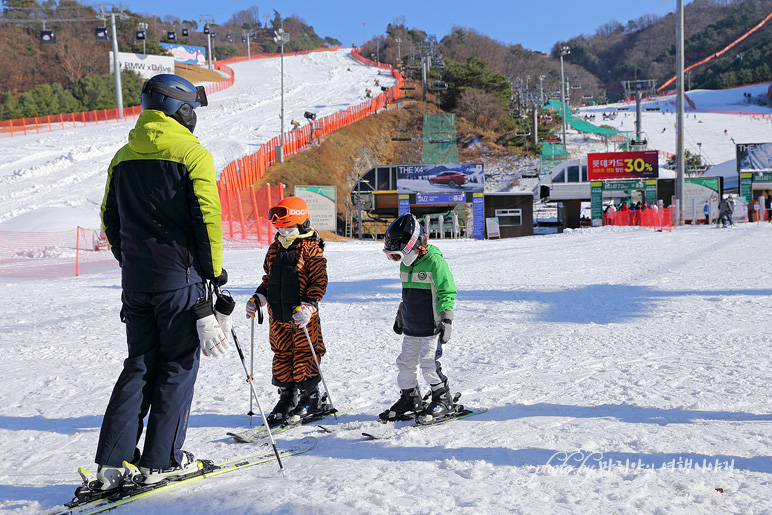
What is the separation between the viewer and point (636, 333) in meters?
7.36

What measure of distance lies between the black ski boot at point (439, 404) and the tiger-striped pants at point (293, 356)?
86 centimetres

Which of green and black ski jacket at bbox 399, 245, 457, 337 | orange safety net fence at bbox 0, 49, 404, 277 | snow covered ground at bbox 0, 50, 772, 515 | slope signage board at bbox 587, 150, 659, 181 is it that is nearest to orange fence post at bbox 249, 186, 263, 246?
orange safety net fence at bbox 0, 49, 404, 277

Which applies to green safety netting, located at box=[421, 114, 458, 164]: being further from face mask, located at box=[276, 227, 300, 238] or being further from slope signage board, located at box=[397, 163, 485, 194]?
face mask, located at box=[276, 227, 300, 238]

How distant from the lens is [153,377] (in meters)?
3.26

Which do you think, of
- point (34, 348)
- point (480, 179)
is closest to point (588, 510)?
point (34, 348)

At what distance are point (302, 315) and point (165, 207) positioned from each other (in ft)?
4.65

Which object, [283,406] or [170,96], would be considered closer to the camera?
[170,96]

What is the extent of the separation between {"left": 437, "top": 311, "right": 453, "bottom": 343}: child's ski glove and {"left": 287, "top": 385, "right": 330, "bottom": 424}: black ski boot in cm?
109

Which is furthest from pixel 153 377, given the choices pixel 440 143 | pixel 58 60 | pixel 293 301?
pixel 58 60

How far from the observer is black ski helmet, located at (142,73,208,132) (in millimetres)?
3238

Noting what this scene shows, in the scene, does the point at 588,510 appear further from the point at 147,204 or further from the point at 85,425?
the point at 85,425

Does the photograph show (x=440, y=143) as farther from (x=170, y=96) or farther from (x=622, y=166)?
(x=170, y=96)

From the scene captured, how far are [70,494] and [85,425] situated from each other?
1389mm

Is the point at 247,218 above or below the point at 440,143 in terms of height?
below
